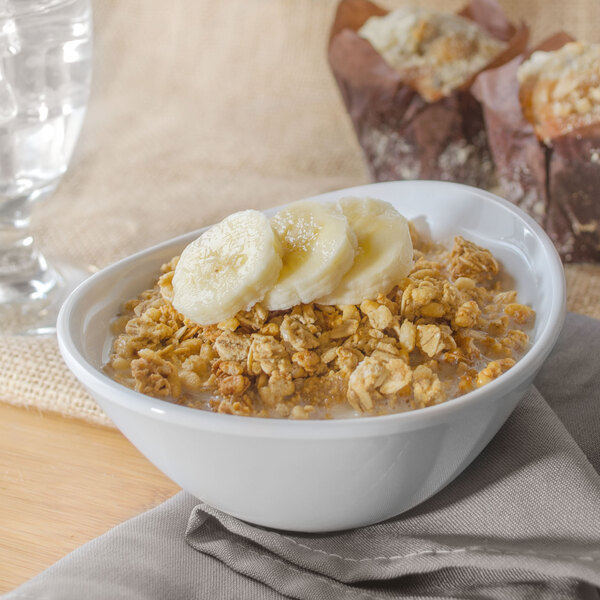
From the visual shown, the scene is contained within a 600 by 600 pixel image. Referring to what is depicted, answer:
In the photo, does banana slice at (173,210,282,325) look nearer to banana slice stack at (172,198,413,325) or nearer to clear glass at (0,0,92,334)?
banana slice stack at (172,198,413,325)

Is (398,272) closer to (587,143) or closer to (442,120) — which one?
(587,143)

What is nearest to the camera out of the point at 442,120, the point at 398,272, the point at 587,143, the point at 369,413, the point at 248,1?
the point at 369,413

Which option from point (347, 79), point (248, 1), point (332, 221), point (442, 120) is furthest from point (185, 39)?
point (332, 221)

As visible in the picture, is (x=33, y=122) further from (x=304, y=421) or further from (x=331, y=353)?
(x=304, y=421)

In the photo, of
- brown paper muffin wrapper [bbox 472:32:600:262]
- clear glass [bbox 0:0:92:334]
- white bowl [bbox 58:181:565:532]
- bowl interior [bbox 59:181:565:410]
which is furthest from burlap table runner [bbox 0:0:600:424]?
white bowl [bbox 58:181:565:532]

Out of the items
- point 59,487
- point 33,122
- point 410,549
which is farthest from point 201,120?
point 410,549

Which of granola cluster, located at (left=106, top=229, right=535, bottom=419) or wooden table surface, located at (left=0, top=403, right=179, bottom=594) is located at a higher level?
granola cluster, located at (left=106, top=229, right=535, bottom=419)
